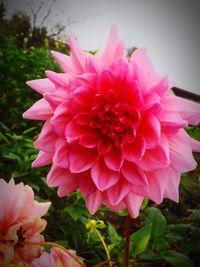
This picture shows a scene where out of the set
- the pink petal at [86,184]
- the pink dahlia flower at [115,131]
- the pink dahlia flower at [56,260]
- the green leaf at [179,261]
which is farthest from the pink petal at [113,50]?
the green leaf at [179,261]

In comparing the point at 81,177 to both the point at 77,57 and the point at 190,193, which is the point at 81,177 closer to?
the point at 77,57

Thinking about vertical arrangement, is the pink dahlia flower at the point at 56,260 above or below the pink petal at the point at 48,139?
below

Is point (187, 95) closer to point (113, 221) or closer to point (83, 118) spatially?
point (83, 118)

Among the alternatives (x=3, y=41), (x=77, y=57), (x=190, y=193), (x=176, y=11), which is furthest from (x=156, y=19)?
(x=3, y=41)

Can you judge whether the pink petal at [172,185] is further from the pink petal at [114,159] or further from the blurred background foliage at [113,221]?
the blurred background foliage at [113,221]

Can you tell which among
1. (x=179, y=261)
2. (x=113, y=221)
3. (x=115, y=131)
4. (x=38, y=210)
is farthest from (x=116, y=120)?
(x=113, y=221)

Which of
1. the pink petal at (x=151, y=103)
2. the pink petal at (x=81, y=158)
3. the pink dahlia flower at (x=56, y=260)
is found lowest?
the pink dahlia flower at (x=56, y=260)

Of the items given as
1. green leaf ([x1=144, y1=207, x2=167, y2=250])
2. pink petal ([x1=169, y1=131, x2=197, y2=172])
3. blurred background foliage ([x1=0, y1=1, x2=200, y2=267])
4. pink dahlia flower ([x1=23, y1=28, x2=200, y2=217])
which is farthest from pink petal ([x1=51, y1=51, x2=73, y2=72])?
green leaf ([x1=144, y1=207, x2=167, y2=250])

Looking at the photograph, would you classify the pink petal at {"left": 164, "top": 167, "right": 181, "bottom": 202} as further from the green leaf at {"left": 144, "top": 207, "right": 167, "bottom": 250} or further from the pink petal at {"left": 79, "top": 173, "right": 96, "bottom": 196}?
the green leaf at {"left": 144, "top": 207, "right": 167, "bottom": 250}
